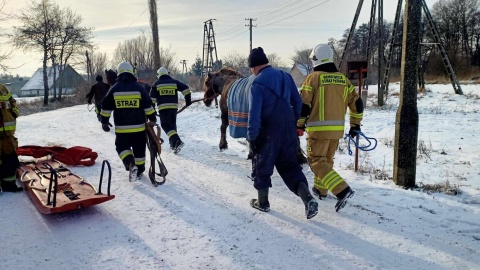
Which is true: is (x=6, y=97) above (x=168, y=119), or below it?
above

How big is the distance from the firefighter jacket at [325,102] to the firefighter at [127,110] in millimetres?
2703

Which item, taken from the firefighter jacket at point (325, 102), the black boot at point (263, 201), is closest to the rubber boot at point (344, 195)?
the firefighter jacket at point (325, 102)

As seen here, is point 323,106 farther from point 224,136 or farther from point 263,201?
point 224,136

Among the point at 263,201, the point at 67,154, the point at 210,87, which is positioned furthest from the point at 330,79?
the point at 67,154

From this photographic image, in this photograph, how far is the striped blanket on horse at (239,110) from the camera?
6319 millimetres

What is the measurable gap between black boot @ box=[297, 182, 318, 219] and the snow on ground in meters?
0.18

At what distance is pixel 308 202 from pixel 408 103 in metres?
2.38

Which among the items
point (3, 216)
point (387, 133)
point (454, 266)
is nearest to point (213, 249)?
point (454, 266)

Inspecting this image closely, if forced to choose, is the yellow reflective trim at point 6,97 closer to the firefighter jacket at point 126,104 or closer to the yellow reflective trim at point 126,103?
the firefighter jacket at point 126,104

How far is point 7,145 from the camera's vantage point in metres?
5.68

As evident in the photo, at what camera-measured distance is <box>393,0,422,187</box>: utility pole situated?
17.3ft

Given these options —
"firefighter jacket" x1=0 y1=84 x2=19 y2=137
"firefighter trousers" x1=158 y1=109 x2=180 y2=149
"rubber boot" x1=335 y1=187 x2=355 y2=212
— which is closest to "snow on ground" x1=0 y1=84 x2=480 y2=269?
"rubber boot" x1=335 y1=187 x2=355 y2=212

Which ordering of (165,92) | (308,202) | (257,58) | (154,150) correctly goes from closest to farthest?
(308,202), (257,58), (154,150), (165,92)

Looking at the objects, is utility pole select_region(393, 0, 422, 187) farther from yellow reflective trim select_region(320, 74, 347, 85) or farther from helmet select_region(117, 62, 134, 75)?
helmet select_region(117, 62, 134, 75)
